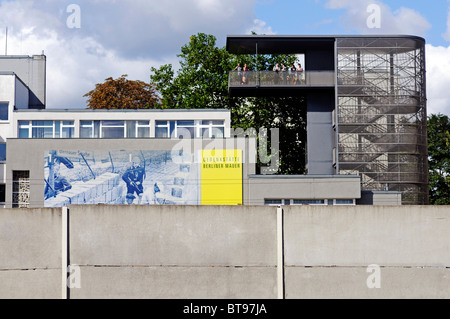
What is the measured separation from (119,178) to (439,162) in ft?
142

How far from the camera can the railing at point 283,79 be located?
165 feet

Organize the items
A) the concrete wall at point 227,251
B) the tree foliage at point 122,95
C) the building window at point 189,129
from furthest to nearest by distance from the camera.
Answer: the tree foliage at point 122,95
the building window at point 189,129
the concrete wall at point 227,251

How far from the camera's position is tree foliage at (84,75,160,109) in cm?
7062

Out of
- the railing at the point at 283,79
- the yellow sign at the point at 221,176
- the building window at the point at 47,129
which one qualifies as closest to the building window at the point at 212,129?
the railing at the point at 283,79

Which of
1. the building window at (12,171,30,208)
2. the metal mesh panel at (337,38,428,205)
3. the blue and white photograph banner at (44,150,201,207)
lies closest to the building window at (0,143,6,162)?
the building window at (12,171,30,208)

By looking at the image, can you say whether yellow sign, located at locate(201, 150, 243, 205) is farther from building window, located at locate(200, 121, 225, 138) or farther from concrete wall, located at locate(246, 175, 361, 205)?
building window, located at locate(200, 121, 225, 138)

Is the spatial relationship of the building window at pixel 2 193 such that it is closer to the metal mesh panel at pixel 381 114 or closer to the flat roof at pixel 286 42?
the flat roof at pixel 286 42

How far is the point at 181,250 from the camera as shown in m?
15.8

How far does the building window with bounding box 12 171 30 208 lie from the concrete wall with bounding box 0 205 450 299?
3103 centimetres

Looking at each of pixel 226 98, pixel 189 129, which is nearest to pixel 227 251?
pixel 189 129

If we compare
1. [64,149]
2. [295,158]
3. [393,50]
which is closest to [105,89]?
[295,158]

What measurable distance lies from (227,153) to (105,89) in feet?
97.1

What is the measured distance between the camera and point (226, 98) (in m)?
66.8

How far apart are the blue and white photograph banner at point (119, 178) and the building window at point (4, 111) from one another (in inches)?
260
